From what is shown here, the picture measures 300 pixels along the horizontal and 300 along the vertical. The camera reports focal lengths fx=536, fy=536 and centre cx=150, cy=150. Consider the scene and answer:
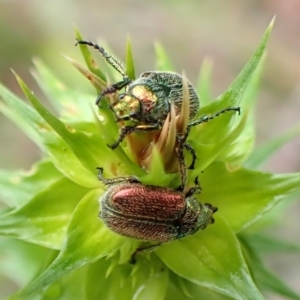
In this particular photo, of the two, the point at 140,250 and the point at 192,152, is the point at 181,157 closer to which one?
the point at 192,152

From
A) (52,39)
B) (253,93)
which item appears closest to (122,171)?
(253,93)

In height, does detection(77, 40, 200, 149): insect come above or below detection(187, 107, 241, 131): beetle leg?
above

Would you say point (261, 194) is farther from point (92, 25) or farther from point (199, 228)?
point (92, 25)

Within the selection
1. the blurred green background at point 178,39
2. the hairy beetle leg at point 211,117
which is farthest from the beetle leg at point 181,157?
the blurred green background at point 178,39

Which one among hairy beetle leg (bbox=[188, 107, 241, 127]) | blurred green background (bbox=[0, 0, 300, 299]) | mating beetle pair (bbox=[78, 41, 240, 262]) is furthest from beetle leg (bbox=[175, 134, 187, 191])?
blurred green background (bbox=[0, 0, 300, 299])

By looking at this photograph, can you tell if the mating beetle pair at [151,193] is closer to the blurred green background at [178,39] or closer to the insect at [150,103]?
the insect at [150,103]

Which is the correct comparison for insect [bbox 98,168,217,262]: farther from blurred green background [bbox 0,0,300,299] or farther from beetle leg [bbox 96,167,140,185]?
blurred green background [bbox 0,0,300,299]
